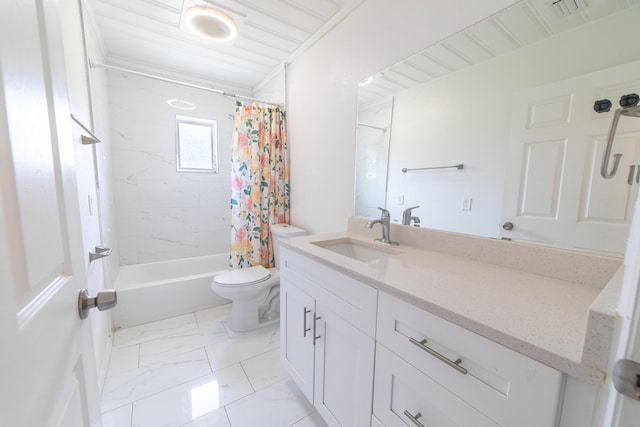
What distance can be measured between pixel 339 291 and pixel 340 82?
149 centimetres

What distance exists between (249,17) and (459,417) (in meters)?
2.37

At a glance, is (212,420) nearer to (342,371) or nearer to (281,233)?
(342,371)

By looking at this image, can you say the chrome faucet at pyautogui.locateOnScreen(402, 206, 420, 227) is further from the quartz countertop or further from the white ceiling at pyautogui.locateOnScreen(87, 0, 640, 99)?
the white ceiling at pyautogui.locateOnScreen(87, 0, 640, 99)

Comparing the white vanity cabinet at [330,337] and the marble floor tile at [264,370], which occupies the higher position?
the white vanity cabinet at [330,337]

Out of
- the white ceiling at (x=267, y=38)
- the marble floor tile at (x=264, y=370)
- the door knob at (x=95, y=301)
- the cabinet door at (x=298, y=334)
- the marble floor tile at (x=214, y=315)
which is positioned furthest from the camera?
the marble floor tile at (x=214, y=315)

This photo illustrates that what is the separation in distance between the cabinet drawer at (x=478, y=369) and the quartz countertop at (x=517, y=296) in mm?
27

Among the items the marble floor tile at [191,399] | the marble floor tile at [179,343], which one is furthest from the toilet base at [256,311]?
the marble floor tile at [191,399]

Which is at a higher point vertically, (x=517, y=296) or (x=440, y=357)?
(x=517, y=296)

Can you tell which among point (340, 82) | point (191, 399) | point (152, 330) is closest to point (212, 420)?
point (191, 399)

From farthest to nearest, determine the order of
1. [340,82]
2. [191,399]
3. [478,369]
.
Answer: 1. [340,82]
2. [191,399]
3. [478,369]

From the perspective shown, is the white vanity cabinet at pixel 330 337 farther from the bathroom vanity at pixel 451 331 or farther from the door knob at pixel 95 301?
the door knob at pixel 95 301

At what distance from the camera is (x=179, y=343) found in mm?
1832

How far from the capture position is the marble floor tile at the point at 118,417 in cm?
121

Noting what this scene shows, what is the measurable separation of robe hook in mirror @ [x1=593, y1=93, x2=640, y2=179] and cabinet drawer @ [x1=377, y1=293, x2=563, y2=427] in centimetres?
72
